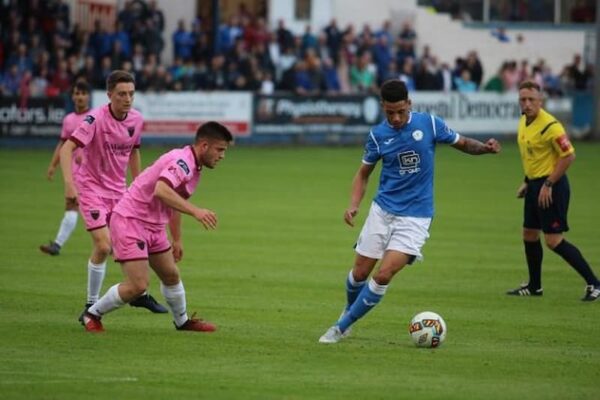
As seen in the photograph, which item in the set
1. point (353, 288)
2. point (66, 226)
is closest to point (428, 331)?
point (353, 288)

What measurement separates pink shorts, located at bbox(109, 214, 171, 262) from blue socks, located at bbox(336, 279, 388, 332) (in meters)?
1.76

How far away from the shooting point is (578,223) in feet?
74.1

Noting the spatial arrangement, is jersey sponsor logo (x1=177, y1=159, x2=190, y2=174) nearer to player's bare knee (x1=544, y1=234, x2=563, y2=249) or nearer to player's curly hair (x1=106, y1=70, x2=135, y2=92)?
player's curly hair (x1=106, y1=70, x2=135, y2=92)

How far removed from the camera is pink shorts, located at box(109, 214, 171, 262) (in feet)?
37.3

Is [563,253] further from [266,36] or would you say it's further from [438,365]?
[266,36]

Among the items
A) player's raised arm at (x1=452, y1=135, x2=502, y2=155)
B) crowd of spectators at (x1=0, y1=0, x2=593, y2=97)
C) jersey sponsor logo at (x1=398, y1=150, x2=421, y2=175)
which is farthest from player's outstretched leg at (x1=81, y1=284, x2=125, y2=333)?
crowd of spectators at (x1=0, y1=0, x2=593, y2=97)

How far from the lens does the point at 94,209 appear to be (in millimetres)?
13195

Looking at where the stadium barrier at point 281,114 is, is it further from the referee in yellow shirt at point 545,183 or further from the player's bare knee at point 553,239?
the player's bare knee at point 553,239

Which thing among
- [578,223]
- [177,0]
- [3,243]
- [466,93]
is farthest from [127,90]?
[177,0]

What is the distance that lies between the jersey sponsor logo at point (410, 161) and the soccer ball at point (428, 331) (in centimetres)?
125

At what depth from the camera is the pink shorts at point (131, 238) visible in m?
11.4

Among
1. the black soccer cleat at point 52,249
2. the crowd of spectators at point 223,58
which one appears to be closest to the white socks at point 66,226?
the black soccer cleat at point 52,249

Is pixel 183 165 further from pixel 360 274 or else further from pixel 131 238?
pixel 360 274

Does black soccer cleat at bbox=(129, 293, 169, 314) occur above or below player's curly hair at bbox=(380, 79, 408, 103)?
below
